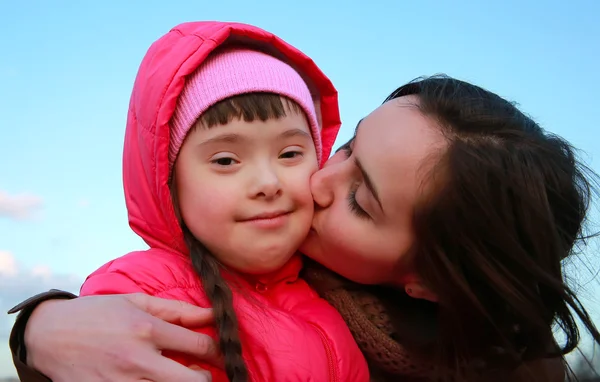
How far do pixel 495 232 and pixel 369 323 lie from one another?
0.58 metres

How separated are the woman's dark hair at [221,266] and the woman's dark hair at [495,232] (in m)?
0.55

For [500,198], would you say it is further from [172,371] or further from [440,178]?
[172,371]

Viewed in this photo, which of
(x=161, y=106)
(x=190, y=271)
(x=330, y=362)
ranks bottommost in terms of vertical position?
(x=330, y=362)

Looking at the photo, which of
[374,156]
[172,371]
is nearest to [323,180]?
[374,156]

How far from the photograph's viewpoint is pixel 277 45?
2.69 meters

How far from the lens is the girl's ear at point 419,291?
2535 millimetres

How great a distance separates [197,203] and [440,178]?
2.66ft

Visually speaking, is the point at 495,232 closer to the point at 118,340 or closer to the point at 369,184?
the point at 369,184

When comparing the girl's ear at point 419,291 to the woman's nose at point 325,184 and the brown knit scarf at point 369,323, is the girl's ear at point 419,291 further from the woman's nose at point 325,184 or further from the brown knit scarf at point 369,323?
the woman's nose at point 325,184

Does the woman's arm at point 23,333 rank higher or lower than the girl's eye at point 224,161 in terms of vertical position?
lower

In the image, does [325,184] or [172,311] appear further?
[325,184]

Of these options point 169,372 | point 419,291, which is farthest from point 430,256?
point 169,372

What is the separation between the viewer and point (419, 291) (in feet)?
8.43

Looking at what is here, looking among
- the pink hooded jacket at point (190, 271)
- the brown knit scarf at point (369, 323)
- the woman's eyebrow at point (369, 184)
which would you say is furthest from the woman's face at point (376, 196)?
the pink hooded jacket at point (190, 271)
